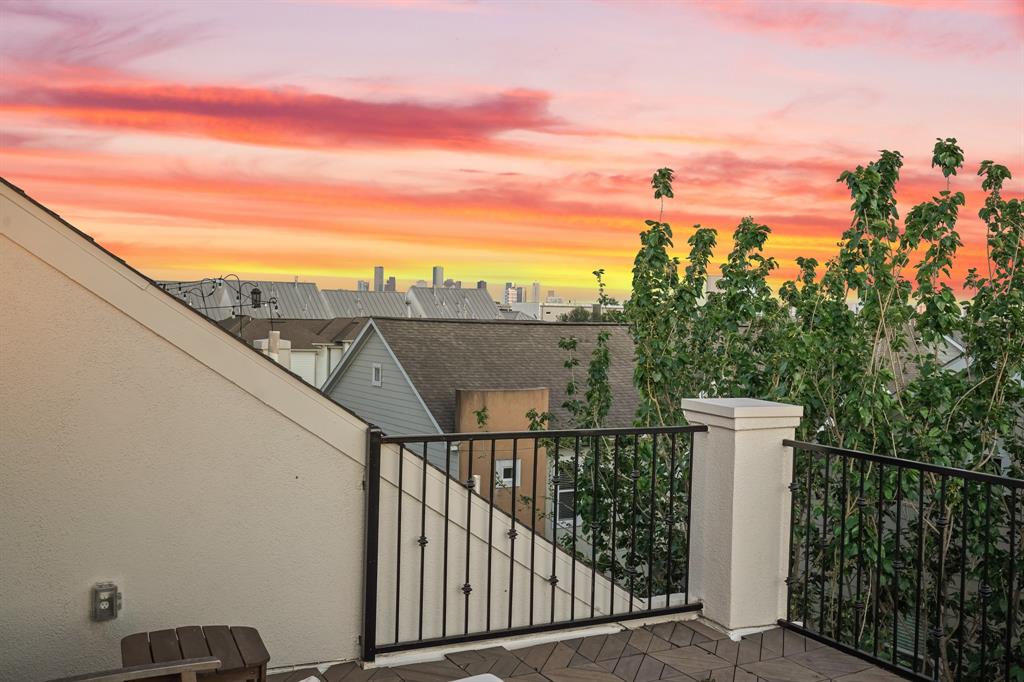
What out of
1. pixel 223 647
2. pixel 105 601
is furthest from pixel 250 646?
pixel 105 601

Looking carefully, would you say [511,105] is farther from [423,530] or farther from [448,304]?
[448,304]

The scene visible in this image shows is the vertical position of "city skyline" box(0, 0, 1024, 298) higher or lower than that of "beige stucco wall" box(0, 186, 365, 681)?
higher

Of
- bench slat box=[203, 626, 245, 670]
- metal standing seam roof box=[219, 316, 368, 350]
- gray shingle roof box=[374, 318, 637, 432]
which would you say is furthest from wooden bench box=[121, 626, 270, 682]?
metal standing seam roof box=[219, 316, 368, 350]

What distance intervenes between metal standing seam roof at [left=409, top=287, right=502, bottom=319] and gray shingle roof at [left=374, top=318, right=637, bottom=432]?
17402mm

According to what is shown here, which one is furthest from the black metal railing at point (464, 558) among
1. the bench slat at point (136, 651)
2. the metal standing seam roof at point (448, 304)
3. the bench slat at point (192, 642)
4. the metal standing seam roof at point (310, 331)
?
the metal standing seam roof at point (448, 304)

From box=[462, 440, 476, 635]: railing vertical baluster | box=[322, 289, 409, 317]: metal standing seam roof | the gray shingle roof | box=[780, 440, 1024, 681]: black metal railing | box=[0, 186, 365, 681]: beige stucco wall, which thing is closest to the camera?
box=[0, 186, 365, 681]: beige stucco wall

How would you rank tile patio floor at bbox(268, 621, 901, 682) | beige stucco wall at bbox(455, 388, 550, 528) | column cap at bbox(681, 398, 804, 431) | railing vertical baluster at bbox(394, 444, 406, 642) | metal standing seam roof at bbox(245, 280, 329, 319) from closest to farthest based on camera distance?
tile patio floor at bbox(268, 621, 901, 682) < railing vertical baluster at bbox(394, 444, 406, 642) < column cap at bbox(681, 398, 804, 431) < beige stucco wall at bbox(455, 388, 550, 528) < metal standing seam roof at bbox(245, 280, 329, 319)

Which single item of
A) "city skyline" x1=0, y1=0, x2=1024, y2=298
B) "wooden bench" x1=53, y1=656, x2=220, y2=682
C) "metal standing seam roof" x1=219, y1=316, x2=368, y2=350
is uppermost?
"city skyline" x1=0, y1=0, x2=1024, y2=298

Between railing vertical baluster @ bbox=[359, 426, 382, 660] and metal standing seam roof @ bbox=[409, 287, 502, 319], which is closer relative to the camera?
railing vertical baluster @ bbox=[359, 426, 382, 660]

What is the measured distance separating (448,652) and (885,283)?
455 centimetres

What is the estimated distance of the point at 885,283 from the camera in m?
6.53

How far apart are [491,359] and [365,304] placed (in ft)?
68.9

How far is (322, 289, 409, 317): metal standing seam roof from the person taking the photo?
37.8 m

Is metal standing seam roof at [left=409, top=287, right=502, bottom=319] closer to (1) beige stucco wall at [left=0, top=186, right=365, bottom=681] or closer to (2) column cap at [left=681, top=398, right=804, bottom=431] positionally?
(2) column cap at [left=681, top=398, right=804, bottom=431]
